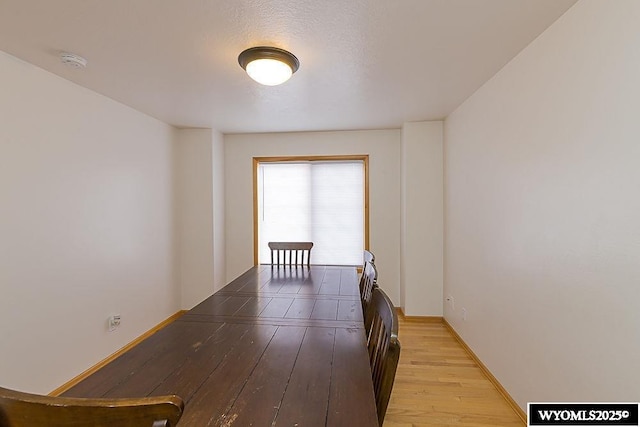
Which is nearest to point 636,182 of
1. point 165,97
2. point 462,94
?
point 462,94

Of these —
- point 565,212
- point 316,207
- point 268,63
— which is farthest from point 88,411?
point 316,207

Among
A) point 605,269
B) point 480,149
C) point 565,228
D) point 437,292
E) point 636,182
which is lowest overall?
point 437,292

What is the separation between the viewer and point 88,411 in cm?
54

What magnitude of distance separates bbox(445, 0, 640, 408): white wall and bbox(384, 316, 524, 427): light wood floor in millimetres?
159

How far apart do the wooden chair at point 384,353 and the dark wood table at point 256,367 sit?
0.06 m

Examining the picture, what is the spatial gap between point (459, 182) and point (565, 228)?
149 centimetres

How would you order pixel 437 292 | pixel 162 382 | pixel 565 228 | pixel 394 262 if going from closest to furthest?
pixel 162 382
pixel 565 228
pixel 437 292
pixel 394 262

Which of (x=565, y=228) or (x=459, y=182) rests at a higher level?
(x=459, y=182)

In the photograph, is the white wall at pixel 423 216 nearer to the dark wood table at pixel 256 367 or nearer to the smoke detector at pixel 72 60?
the dark wood table at pixel 256 367

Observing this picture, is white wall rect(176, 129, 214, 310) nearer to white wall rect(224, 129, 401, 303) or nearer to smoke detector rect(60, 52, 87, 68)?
white wall rect(224, 129, 401, 303)

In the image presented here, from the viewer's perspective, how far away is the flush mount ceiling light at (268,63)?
1.81 m

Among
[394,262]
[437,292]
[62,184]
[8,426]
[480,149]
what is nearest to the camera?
[8,426]

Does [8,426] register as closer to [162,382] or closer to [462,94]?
[162,382]

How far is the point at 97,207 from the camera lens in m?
2.56
